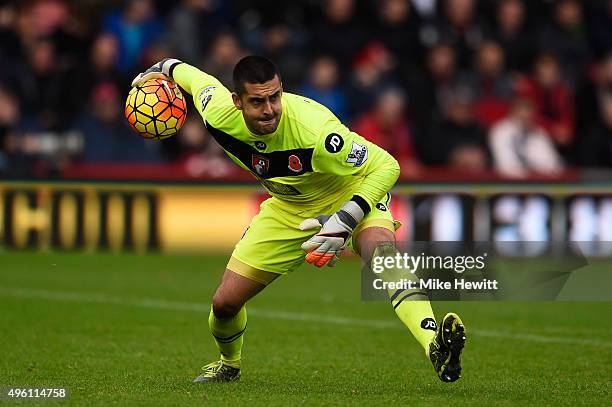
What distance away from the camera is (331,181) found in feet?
25.7

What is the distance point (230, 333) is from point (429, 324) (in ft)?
5.04

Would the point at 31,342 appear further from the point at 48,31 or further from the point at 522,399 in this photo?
the point at 48,31

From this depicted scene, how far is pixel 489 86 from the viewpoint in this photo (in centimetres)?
1731

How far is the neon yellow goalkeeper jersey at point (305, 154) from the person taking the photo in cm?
741

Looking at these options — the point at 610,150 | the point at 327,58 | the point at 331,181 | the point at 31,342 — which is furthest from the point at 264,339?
the point at 610,150

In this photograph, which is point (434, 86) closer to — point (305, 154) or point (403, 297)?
point (305, 154)

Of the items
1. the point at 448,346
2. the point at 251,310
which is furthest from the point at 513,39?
the point at 448,346

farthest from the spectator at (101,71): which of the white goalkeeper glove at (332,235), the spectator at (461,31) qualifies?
the white goalkeeper glove at (332,235)

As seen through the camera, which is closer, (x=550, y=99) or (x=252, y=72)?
(x=252, y=72)

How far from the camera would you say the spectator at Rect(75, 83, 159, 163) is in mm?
17094

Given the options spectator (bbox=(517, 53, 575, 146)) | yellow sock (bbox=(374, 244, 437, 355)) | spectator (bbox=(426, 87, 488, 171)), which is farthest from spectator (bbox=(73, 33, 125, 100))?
yellow sock (bbox=(374, 244, 437, 355))

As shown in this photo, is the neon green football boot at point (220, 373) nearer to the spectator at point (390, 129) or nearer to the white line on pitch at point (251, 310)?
the white line on pitch at point (251, 310)

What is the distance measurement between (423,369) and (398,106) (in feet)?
26.4

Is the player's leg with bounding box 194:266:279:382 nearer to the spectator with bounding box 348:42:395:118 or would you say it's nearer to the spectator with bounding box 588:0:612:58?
the spectator with bounding box 348:42:395:118
